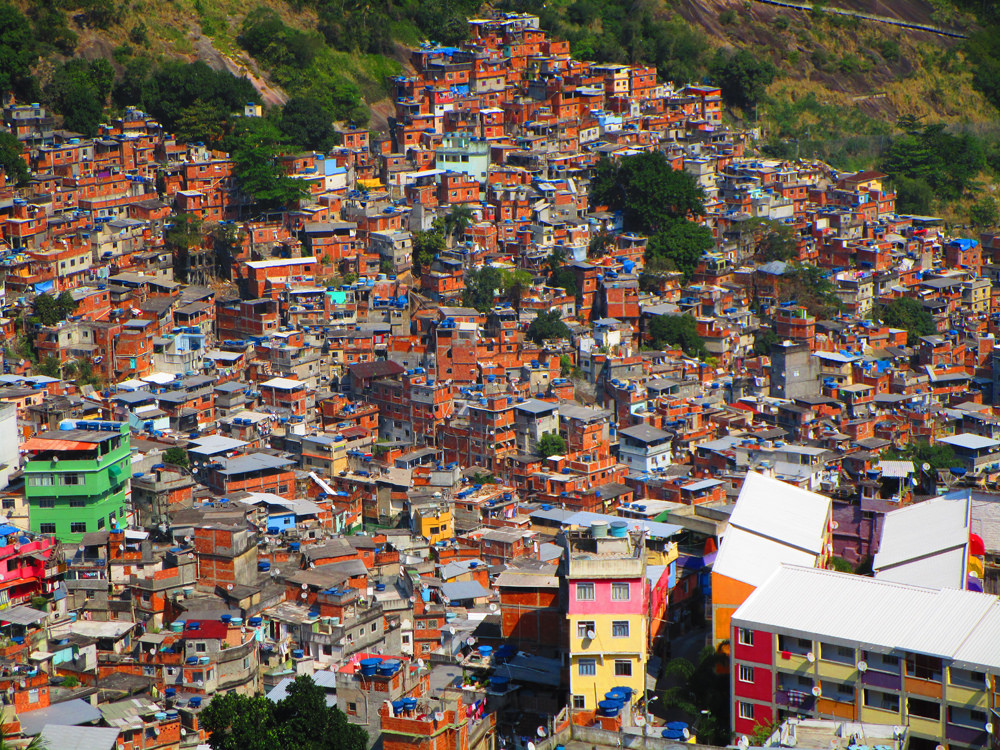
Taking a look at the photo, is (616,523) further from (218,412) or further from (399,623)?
(218,412)

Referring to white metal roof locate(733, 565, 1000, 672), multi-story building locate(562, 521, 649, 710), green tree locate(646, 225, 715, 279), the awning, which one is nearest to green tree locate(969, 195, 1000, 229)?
green tree locate(646, 225, 715, 279)

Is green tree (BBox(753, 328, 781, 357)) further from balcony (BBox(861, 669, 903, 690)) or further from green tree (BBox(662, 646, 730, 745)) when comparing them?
balcony (BBox(861, 669, 903, 690))

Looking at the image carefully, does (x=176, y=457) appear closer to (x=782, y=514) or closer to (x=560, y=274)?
(x=560, y=274)

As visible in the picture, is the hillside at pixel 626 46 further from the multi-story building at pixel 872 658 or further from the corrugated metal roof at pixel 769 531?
the multi-story building at pixel 872 658

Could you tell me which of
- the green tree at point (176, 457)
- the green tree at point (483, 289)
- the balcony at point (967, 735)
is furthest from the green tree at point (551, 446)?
the balcony at point (967, 735)

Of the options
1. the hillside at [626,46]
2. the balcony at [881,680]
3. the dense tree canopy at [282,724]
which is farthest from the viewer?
the hillside at [626,46]

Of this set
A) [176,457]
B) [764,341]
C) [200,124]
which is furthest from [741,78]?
[176,457]

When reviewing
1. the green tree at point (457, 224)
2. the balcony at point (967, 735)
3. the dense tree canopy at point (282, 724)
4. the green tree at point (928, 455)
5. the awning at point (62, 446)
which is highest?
the green tree at point (457, 224)
